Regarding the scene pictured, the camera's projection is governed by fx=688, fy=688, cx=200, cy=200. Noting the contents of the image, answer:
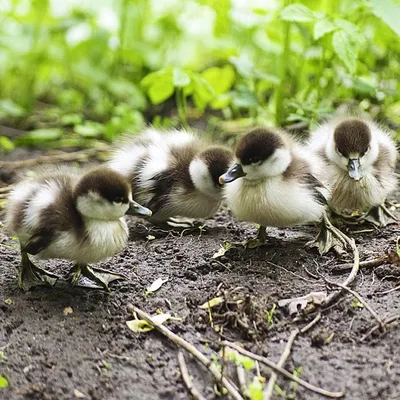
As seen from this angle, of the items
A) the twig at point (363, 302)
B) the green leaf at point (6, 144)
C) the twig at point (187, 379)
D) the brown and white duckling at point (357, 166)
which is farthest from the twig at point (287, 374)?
the green leaf at point (6, 144)

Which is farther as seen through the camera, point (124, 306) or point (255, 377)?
point (124, 306)

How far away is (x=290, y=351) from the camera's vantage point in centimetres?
238

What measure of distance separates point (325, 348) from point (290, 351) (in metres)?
0.13

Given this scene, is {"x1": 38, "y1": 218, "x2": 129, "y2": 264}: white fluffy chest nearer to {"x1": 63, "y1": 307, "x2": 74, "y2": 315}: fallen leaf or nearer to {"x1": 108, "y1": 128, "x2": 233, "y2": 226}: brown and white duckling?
{"x1": 63, "y1": 307, "x2": 74, "y2": 315}: fallen leaf

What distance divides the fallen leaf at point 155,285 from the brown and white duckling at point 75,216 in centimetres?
23

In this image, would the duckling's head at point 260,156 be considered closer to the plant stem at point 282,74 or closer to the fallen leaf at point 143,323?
the fallen leaf at point 143,323

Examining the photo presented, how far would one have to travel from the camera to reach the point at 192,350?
2.38 metres

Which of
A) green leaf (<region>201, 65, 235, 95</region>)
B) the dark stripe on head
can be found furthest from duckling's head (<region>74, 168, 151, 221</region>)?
green leaf (<region>201, 65, 235, 95</region>)

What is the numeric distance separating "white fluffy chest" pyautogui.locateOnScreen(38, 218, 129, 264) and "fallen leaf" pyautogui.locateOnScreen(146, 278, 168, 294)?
0.76ft

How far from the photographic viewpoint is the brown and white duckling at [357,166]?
3234mm

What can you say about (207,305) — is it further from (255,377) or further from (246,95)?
(246,95)

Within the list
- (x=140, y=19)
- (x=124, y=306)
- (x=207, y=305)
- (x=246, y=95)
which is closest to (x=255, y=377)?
(x=207, y=305)

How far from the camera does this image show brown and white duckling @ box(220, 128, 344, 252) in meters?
2.93

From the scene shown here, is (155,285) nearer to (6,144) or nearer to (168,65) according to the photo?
(6,144)
